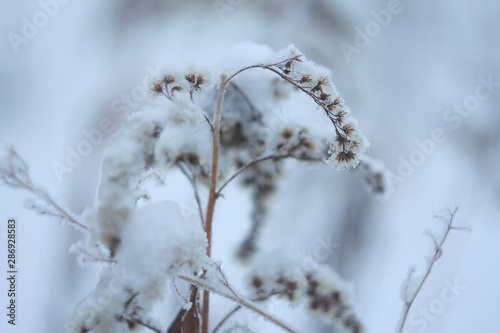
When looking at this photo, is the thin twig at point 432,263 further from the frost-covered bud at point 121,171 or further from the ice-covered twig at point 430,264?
the frost-covered bud at point 121,171

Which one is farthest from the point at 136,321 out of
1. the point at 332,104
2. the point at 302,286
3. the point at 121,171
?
the point at 332,104

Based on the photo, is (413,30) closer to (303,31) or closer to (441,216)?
(303,31)

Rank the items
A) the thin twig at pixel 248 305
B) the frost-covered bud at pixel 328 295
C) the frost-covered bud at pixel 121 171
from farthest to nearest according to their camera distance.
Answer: the frost-covered bud at pixel 328 295 < the thin twig at pixel 248 305 < the frost-covered bud at pixel 121 171

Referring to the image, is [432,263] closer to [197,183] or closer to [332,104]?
[332,104]

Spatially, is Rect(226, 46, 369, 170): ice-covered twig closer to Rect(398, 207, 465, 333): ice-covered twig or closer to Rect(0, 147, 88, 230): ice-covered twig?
Rect(398, 207, 465, 333): ice-covered twig

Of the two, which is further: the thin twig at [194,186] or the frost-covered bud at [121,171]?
the thin twig at [194,186]

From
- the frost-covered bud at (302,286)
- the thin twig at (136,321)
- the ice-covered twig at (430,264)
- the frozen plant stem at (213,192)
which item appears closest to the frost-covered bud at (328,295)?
the frost-covered bud at (302,286)

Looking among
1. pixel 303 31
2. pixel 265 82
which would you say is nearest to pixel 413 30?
pixel 303 31

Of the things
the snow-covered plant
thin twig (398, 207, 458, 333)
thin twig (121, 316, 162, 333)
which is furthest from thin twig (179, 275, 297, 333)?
thin twig (398, 207, 458, 333)

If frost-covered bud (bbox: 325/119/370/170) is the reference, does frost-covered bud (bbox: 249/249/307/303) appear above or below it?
below
